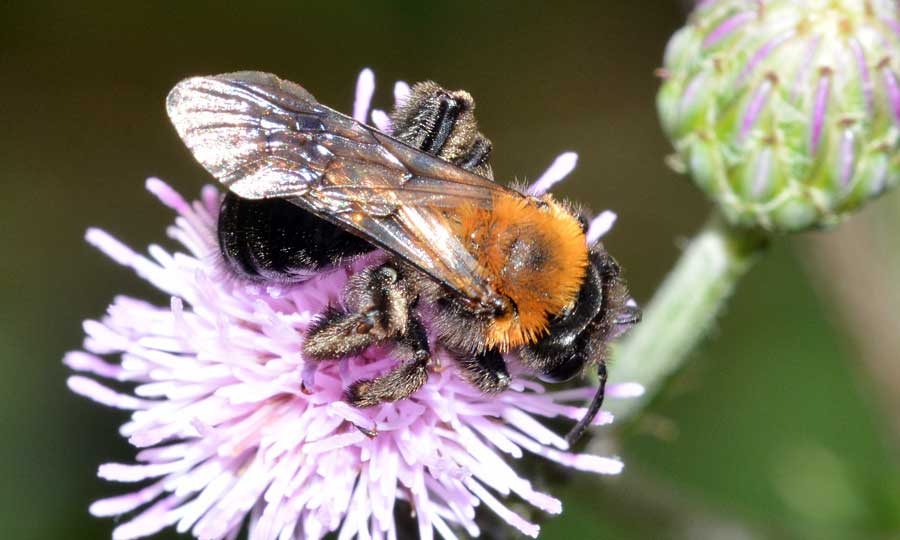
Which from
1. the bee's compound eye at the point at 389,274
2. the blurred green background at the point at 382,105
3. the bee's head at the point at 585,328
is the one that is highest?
the bee's head at the point at 585,328

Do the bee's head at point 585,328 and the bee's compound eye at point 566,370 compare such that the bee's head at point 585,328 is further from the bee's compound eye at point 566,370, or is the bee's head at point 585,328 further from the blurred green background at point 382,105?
the blurred green background at point 382,105

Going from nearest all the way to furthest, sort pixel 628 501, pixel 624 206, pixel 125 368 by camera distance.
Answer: pixel 125 368 < pixel 628 501 < pixel 624 206

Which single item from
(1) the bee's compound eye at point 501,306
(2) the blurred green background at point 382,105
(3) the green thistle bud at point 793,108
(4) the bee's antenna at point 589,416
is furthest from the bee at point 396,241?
(2) the blurred green background at point 382,105

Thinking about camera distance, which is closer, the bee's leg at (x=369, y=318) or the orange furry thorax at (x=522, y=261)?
the orange furry thorax at (x=522, y=261)

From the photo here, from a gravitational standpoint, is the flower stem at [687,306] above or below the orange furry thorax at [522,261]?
below

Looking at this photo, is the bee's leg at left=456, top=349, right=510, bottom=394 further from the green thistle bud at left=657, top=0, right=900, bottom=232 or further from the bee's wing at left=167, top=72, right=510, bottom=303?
the green thistle bud at left=657, top=0, right=900, bottom=232

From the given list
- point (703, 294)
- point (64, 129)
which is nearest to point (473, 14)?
point (64, 129)

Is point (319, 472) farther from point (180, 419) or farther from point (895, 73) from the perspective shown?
point (895, 73)

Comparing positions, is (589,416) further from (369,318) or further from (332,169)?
(332,169)
